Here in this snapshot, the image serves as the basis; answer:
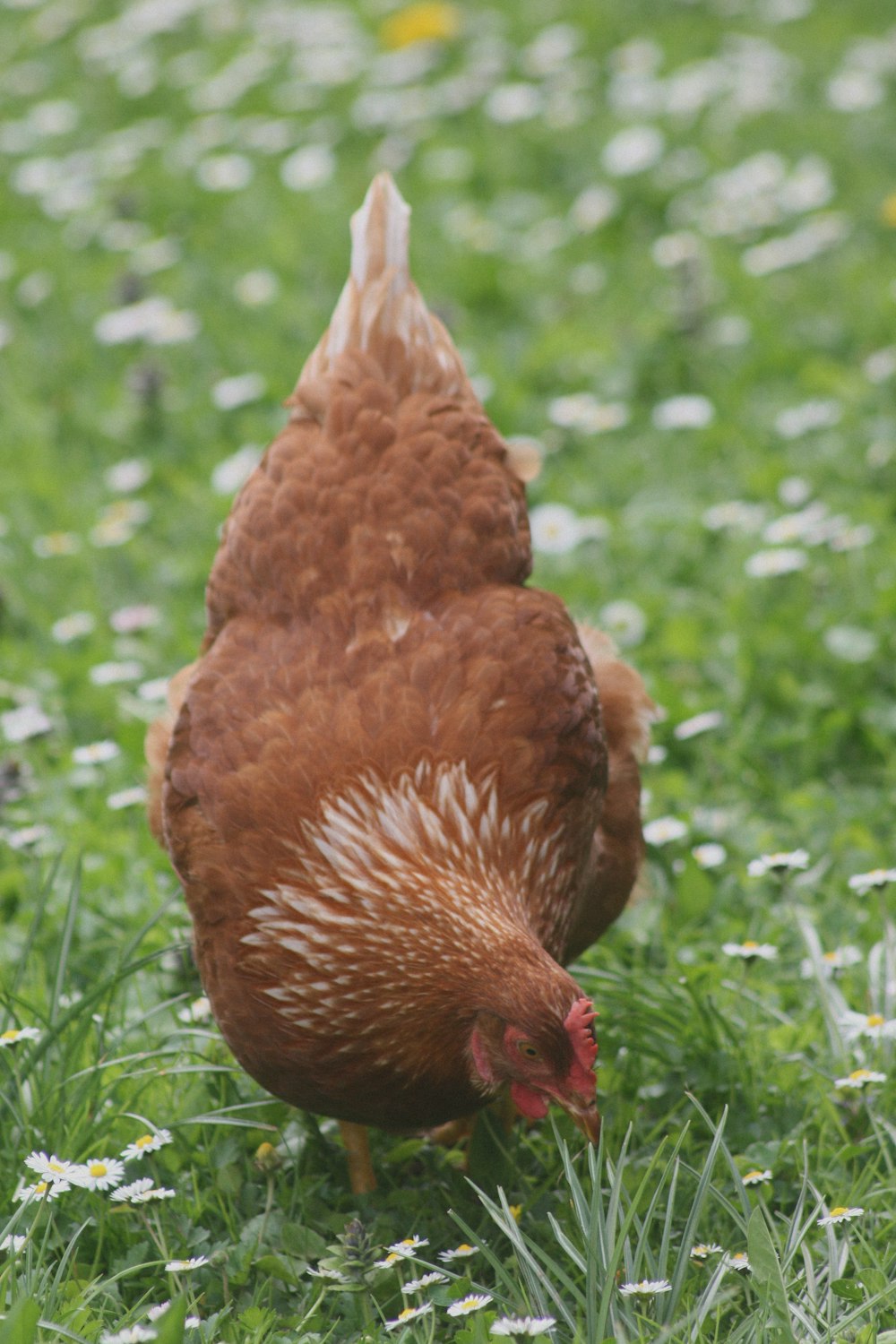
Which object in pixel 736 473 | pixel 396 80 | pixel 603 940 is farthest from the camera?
pixel 396 80

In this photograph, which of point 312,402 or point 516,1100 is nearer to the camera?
point 516,1100

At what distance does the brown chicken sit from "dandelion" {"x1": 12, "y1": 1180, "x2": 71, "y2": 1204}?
0.37m

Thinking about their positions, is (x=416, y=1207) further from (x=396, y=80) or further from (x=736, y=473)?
(x=396, y=80)

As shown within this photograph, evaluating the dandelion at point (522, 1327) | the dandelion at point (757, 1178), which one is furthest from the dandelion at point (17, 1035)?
the dandelion at point (757, 1178)

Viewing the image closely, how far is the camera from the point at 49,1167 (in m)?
2.65

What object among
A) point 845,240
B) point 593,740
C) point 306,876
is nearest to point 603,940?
point 593,740

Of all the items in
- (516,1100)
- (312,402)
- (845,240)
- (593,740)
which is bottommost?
(845,240)

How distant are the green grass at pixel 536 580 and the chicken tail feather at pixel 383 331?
113cm

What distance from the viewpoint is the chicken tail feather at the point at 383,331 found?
3.42 metres

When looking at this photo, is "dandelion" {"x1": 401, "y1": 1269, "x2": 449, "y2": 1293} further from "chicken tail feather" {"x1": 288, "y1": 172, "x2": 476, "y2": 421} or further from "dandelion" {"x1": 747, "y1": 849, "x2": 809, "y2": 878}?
"chicken tail feather" {"x1": 288, "y1": 172, "x2": 476, "y2": 421}

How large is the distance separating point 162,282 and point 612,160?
80.7 inches

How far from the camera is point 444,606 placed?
306 centimetres

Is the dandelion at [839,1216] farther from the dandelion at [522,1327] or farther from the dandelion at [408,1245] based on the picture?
the dandelion at [408,1245]

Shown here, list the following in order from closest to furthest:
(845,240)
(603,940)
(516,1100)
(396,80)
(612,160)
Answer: (516,1100) → (603,940) → (845,240) → (612,160) → (396,80)
